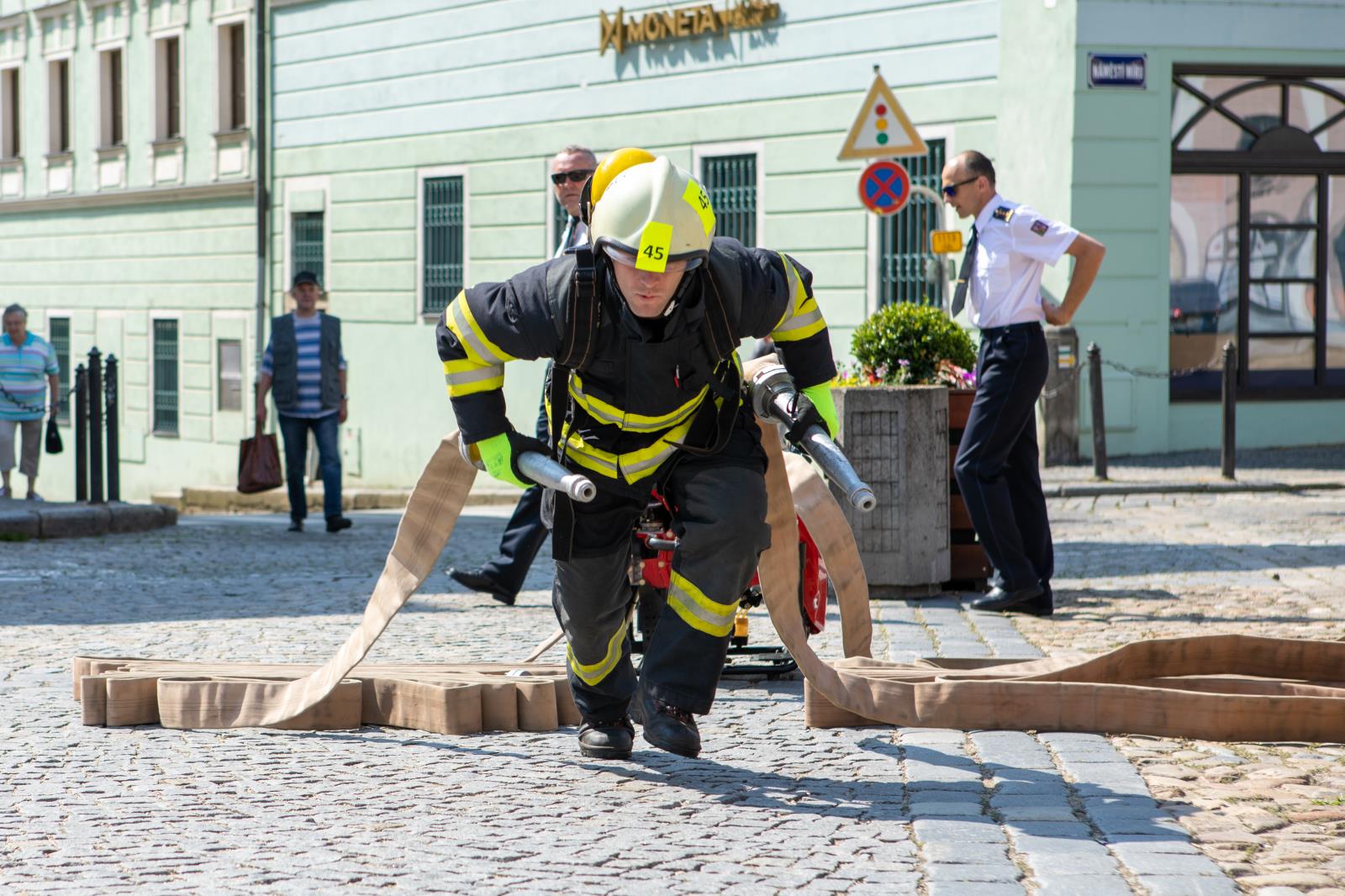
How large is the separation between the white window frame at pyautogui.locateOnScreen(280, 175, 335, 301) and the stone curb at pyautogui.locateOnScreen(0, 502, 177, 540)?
1063cm

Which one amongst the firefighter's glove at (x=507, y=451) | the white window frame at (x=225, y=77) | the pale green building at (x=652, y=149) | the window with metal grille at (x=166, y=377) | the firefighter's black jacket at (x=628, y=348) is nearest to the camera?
the firefighter's black jacket at (x=628, y=348)

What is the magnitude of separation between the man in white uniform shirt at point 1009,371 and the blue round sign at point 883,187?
6.05m

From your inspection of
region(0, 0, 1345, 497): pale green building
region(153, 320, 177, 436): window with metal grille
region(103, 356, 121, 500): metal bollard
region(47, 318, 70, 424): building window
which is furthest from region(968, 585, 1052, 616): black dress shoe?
region(47, 318, 70, 424): building window

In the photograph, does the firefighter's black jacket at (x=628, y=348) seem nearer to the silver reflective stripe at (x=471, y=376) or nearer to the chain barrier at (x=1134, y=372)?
the silver reflective stripe at (x=471, y=376)

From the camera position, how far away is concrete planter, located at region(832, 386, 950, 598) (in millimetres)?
8688

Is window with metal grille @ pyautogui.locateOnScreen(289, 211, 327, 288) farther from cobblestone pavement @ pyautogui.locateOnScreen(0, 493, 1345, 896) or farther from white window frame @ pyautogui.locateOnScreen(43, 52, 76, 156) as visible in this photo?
cobblestone pavement @ pyautogui.locateOnScreen(0, 493, 1345, 896)

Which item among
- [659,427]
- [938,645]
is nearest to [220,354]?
[938,645]

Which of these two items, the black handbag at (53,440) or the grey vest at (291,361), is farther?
the black handbag at (53,440)

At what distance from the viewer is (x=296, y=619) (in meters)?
8.54

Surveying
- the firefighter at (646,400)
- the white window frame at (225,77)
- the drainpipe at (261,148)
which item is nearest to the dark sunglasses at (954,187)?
the firefighter at (646,400)

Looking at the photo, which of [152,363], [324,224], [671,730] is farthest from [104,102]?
[671,730]

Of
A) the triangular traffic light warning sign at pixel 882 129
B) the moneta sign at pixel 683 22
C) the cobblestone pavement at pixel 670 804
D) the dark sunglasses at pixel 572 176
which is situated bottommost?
the cobblestone pavement at pixel 670 804

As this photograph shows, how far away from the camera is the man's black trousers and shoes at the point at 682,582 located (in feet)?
16.1

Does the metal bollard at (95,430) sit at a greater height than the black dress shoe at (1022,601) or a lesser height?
greater
